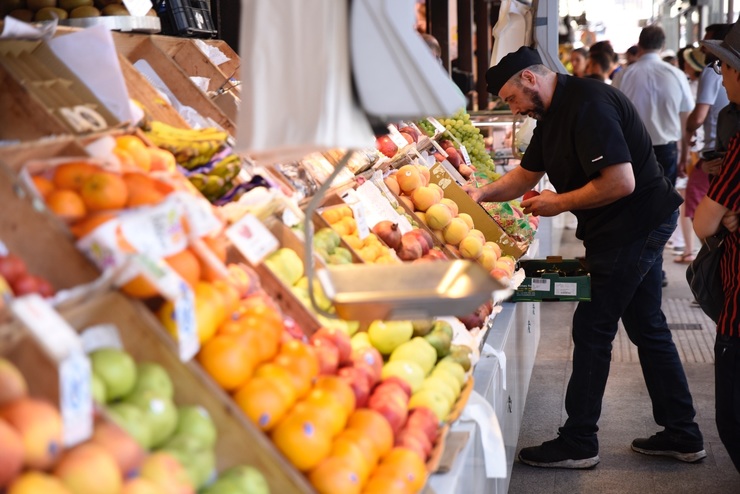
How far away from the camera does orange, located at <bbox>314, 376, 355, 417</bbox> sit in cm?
214

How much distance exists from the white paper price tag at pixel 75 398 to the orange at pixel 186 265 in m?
0.46

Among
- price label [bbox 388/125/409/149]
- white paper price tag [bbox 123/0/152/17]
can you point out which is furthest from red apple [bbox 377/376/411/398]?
price label [bbox 388/125/409/149]

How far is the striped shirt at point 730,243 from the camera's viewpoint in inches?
136

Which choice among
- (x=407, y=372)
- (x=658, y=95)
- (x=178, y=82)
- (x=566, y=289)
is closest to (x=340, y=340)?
(x=407, y=372)

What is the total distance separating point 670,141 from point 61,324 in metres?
Result: 7.16

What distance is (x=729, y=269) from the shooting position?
11.8 ft

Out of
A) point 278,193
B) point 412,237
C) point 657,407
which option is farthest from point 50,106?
point 657,407

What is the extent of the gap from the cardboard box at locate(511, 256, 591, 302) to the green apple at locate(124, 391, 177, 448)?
8.84 ft

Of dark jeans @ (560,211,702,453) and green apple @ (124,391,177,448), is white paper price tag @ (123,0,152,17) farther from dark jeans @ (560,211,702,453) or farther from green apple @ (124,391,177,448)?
dark jeans @ (560,211,702,453)

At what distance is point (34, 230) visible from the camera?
184 cm

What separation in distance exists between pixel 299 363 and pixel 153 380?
0.47 m

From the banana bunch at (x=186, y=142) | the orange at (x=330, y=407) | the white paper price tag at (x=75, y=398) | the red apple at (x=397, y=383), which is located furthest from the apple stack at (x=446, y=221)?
the white paper price tag at (x=75, y=398)

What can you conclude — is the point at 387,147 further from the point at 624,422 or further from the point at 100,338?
the point at 100,338

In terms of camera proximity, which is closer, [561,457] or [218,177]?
[218,177]
